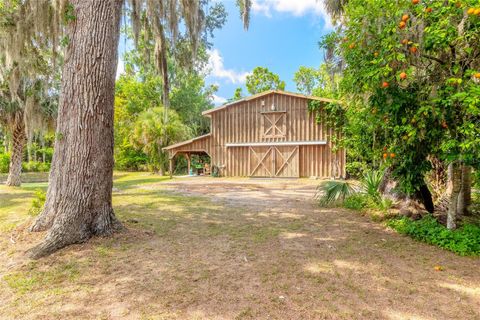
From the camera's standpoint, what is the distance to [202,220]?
5.33 m

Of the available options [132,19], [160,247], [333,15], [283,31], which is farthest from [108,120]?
[283,31]

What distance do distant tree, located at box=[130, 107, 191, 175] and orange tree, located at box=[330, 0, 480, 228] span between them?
1622 cm

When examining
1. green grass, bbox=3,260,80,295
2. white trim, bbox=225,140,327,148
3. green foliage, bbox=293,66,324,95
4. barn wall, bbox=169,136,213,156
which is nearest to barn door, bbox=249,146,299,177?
white trim, bbox=225,140,327,148

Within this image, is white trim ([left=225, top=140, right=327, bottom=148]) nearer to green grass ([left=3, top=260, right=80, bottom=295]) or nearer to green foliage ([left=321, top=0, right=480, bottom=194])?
green foliage ([left=321, top=0, right=480, bottom=194])

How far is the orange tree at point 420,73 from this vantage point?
2.95m

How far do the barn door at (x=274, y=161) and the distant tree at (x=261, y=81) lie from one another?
55.4ft

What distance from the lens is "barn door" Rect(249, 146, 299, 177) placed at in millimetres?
15398

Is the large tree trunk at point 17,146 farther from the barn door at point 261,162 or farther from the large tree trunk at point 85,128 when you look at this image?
the barn door at point 261,162

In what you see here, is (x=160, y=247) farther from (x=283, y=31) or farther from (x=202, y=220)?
(x=283, y=31)

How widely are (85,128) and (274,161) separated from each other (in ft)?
41.7

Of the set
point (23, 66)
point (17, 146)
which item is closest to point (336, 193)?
point (23, 66)

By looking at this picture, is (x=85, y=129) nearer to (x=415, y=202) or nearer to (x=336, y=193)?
(x=336, y=193)

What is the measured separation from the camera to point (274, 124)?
15672 millimetres

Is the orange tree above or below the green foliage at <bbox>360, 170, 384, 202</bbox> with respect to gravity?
above
